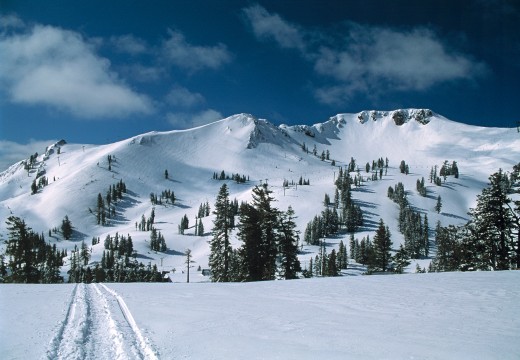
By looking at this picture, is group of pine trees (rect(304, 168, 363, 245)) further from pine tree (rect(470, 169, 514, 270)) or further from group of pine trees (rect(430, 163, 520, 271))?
pine tree (rect(470, 169, 514, 270))

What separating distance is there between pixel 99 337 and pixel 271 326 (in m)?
4.77

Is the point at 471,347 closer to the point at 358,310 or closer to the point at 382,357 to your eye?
the point at 382,357

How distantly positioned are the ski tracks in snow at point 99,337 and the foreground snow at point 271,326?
3 centimetres

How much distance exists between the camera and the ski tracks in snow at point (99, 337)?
7.64 meters

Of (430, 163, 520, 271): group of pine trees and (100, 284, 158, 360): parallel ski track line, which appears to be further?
(430, 163, 520, 271): group of pine trees

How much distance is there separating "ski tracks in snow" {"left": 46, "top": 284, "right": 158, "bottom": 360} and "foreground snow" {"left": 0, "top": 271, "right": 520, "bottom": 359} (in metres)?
0.03

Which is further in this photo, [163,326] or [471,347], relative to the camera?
[163,326]

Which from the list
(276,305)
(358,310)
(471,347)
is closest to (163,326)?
(276,305)

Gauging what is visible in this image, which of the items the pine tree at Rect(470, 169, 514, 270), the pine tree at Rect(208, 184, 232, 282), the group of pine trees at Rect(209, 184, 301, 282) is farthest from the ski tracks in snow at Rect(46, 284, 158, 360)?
the pine tree at Rect(470, 169, 514, 270)

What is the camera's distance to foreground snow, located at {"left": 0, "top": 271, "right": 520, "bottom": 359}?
25.5 feet

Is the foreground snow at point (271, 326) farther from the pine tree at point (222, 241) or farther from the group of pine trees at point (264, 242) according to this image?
the pine tree at point (222, 241)

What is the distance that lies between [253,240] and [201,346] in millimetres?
27867

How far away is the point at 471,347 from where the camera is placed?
795 centimetres

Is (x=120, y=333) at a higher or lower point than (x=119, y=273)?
higher
